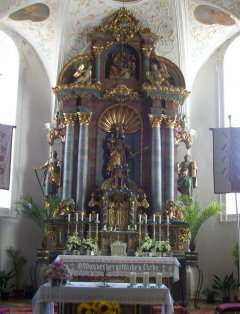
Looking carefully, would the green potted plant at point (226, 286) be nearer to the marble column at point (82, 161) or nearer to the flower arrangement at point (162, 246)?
the flower arrangement at point (162, 246)

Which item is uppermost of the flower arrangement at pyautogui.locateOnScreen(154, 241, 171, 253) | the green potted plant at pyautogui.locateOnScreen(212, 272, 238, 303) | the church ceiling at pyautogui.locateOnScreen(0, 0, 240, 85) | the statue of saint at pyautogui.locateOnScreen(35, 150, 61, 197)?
the church ceiling at pyautogui.locateOnScreen(0, 0, 240, 85)

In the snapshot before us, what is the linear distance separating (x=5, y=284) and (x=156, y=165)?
6105 millimetres

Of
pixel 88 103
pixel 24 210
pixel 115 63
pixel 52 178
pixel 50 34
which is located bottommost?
pixel 24 210

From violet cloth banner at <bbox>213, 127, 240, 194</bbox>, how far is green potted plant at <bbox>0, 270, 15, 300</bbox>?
23.2 ft

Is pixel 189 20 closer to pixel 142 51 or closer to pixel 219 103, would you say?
pixel 142 51

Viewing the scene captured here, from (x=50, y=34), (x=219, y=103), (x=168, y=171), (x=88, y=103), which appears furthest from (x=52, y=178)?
(x=219, y=103)

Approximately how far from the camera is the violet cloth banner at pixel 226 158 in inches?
590

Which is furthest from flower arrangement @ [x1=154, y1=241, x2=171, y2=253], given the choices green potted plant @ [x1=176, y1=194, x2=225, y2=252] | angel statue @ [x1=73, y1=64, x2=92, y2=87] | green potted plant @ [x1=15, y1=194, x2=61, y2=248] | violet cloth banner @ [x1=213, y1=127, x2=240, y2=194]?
angel statue @ [x1=73, y1=64, x2=92, y2=87]

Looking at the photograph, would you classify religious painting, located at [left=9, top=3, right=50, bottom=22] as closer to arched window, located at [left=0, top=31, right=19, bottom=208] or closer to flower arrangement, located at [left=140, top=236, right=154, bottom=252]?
arched window, located at [left=0, top=31, right=19, bottom=208]

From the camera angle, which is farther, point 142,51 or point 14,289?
point 142,51

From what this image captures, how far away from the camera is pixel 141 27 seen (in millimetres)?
17969

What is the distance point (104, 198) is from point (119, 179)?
751mm

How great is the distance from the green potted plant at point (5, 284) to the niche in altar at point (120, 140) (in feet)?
6.39

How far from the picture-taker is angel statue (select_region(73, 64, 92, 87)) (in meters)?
16.7
